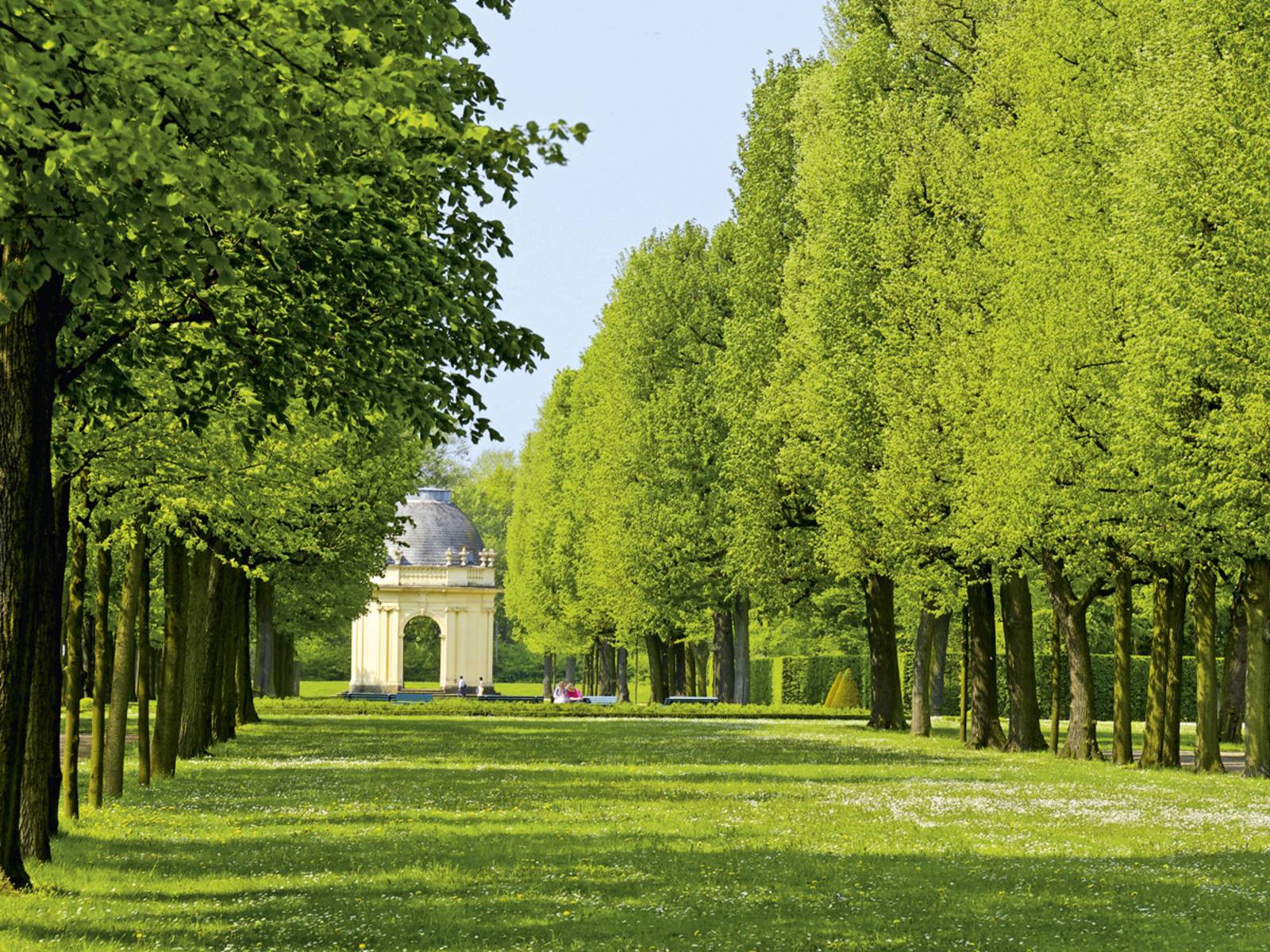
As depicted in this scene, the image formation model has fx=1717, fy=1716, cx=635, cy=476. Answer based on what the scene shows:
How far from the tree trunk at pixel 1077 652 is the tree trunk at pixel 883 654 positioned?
9674 mm

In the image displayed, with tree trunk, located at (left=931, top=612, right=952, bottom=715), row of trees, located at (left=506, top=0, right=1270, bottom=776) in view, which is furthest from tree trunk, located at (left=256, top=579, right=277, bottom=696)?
tree trunk, located at (left=931, top=612, right=952, bottom=715)

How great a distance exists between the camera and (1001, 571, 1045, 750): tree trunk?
1364 inches

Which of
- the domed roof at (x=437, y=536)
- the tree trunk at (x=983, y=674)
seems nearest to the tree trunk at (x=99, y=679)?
the tree trunk at (x=983, y=674)

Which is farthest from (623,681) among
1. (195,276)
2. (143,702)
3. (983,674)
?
(195,276)

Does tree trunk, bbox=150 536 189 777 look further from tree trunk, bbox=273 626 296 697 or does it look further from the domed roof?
the domed roof

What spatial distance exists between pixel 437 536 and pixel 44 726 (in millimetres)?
80993

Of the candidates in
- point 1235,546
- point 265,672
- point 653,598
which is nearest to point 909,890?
point 1235,546

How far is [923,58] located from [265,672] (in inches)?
1308

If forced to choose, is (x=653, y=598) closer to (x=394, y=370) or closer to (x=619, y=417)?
(x=619, y=417)

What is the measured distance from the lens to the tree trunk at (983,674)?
3609cm

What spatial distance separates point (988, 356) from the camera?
3338cm

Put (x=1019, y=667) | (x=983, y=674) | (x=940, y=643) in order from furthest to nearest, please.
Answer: (x=940, y=643), (x=983, y=674), (x=1019, y=667)

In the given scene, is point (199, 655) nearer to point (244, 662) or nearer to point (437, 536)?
point (244, 662)

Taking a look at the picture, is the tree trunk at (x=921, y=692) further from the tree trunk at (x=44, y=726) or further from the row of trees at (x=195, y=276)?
the tree trunk at (x=44, y=726)
